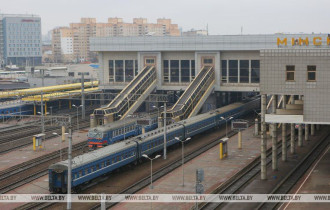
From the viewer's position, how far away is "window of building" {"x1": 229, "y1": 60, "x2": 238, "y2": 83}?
11031 cm

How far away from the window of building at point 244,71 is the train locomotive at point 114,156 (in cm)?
2260

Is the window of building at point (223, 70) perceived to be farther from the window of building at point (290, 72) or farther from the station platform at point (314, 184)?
the window of building at point (290, 72)


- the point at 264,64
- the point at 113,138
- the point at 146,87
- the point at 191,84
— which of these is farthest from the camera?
the point at 146,87

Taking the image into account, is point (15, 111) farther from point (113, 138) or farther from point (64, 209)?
point (64, 209)

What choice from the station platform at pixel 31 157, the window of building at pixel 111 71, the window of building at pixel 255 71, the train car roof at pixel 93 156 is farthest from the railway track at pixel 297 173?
the window of building at pixel 111 71

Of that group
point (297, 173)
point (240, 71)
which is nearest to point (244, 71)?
point (240, 71)

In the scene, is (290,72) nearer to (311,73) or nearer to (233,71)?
(311,73)

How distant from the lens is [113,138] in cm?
7694

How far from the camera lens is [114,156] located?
2359 inches

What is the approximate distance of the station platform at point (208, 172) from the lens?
49188 millimetres

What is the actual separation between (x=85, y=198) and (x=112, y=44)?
71.3 meters

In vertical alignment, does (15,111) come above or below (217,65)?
below

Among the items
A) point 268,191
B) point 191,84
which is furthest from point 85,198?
point 191,84

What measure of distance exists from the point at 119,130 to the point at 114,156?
19670mm
